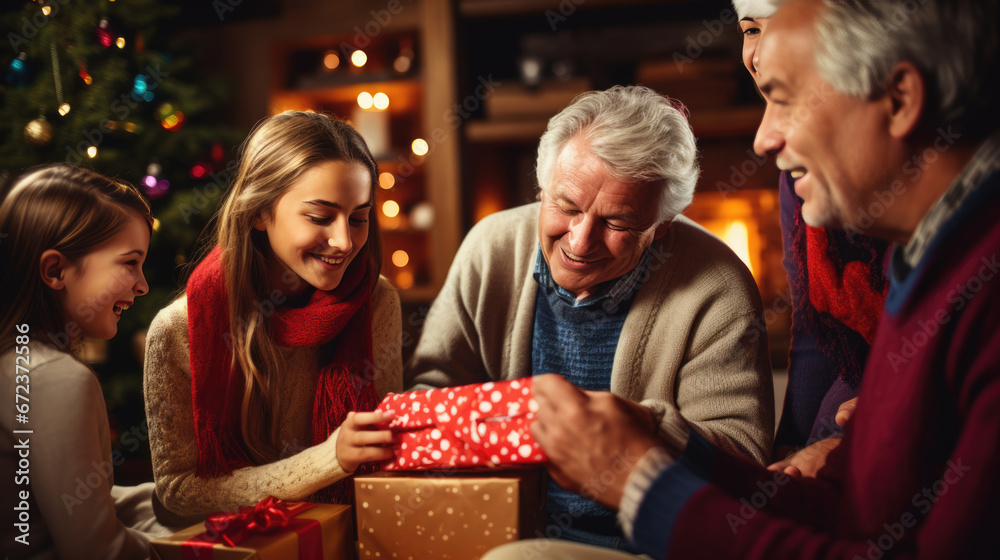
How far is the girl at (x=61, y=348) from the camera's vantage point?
110 cm

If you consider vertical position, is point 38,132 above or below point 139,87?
below

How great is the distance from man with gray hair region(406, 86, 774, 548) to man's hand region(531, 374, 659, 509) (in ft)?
1.40

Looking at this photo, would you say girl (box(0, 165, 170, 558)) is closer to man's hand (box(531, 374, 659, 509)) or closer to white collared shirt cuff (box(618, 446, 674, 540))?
man's hand (box(531, 374, 659, 509))

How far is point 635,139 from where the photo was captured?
1.34 m

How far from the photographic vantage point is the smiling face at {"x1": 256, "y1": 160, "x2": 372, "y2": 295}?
1.34 meters

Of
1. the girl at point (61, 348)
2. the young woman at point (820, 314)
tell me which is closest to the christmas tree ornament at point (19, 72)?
the girl at point (61, 348)

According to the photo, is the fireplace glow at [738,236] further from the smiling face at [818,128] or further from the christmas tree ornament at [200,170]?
the smiling face at [818,128]

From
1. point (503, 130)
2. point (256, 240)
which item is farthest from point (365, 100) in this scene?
point (256, 240)

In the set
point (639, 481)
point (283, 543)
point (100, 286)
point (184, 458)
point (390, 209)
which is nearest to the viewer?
point (639, 481)

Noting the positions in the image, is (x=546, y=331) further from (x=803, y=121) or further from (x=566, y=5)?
(x=566, y=5)

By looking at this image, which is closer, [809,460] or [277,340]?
[809,460]

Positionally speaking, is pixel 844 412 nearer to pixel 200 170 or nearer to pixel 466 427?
pixel 466 427

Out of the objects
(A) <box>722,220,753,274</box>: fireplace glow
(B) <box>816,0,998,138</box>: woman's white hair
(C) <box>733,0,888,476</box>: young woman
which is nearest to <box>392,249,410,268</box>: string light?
(A) <box>722,220,753,274</box>: fireplace glow

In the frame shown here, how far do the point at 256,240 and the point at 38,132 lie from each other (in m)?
1.29
